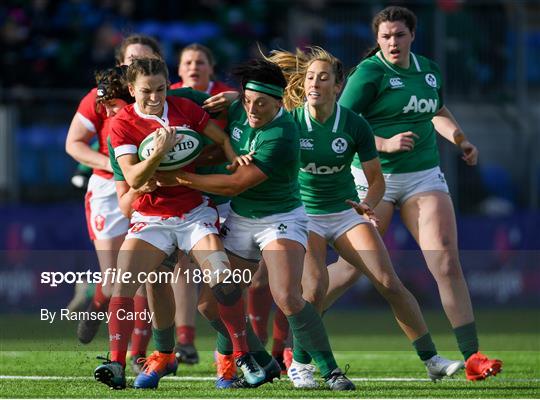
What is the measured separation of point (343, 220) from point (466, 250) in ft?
28.5

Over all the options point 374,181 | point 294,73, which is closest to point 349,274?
point 374,181

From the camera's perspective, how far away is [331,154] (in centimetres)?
783

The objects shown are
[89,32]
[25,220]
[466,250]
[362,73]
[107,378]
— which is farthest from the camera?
[89,32]

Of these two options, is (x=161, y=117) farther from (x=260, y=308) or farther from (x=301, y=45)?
(x=301, y=45)

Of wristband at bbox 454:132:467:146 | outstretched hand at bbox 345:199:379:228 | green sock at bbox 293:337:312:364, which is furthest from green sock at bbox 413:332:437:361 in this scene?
wristband at bbox 454:132:467:146

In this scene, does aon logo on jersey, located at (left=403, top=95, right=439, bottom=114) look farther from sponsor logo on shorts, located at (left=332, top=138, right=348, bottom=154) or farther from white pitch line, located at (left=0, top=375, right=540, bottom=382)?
white pitch line, located at (left=0, top=375, right=540, bottom=382)

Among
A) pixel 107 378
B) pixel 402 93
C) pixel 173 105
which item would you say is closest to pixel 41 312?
pixel 107 378

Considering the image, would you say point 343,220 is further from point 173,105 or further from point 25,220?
point 25,220

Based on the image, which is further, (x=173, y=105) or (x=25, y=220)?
(x=25, y=220)

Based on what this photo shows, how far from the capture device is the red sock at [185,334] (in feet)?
30.8

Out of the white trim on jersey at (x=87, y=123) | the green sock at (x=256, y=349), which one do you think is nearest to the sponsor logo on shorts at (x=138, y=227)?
the green sock at (x=256, y=349)

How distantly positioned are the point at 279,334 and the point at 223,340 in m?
1.10

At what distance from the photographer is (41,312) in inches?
311

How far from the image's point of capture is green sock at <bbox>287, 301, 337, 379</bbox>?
24.2 feet
